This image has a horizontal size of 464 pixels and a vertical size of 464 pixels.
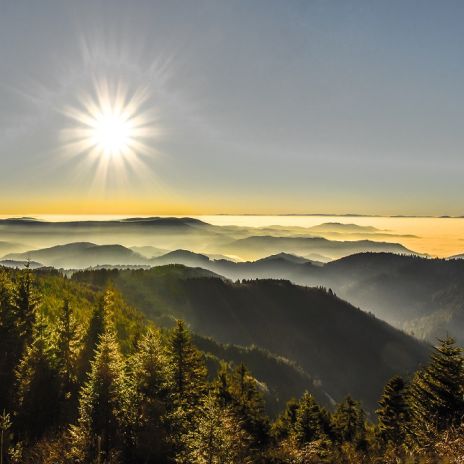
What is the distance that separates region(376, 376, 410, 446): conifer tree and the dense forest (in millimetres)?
118

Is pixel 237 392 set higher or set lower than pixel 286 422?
higher

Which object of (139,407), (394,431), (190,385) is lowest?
(394,431)

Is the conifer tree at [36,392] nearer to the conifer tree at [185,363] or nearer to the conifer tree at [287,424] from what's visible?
the conifer tree at [185,363]

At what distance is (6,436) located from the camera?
24281 mm

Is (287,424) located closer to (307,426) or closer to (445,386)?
(307,426)

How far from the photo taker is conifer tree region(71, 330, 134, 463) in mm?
22808

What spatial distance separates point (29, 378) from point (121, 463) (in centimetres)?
1733

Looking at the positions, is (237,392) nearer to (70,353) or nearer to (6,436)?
(70,353)

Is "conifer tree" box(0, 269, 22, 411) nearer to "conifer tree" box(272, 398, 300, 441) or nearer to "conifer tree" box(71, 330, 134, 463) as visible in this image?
"conifer tree" box(71, 330, 134, 463)

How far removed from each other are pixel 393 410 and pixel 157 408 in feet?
121

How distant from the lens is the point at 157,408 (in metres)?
22.7

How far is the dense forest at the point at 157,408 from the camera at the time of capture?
22109 millimetres

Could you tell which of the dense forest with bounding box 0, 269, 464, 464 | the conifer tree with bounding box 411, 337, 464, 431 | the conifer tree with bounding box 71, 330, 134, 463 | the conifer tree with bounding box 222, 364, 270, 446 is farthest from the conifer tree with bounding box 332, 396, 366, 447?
the conifer tree with bounding box 71, 330, 134, 463

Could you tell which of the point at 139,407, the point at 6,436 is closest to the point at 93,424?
the point at 139,407
